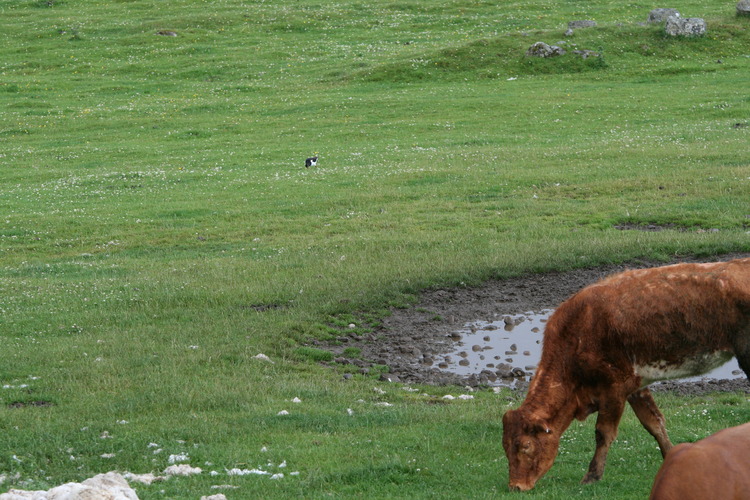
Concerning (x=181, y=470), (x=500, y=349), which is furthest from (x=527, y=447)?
(x=500, y=349)

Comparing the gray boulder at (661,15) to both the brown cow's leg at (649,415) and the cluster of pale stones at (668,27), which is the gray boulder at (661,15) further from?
the brown cow's leg at (649,415)

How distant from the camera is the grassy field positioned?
1067 centimetres

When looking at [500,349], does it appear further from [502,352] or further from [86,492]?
[86,492]

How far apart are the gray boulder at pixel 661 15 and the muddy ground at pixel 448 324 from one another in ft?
130

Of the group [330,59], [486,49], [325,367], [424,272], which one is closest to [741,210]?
[424,272]

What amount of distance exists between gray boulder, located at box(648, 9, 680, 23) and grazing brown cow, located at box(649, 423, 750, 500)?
173 feet

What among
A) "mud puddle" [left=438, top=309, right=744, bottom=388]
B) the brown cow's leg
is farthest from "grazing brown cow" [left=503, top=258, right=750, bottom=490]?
"mud puddle" [left=438, top=309, right=744, bottom=388]

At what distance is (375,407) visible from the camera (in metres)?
12.3

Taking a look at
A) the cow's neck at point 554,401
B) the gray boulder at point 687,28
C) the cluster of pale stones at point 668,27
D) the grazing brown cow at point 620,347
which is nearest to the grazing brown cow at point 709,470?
the grazing brown cow at point 620,347

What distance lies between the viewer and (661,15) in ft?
179

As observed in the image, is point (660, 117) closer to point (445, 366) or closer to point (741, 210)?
point (741, 210)

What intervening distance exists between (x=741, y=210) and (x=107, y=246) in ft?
55.0

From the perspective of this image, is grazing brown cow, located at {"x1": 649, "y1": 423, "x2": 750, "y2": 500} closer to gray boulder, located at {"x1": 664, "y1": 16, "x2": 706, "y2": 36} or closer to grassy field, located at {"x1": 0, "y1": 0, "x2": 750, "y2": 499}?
grassy field, located at {"x1": 0, "y1": 0, "x2": 750, "y2": 499}

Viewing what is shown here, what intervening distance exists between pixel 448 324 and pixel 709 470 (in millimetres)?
11144
